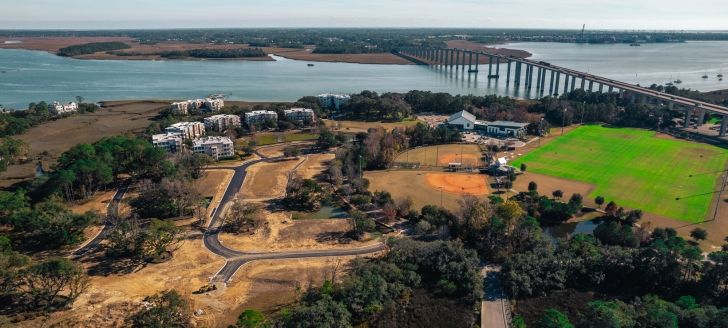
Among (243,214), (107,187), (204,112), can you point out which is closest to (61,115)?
(204,112)

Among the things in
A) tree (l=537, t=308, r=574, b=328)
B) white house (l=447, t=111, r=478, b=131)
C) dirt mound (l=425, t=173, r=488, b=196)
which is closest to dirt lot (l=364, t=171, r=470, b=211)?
dirt mound (l=425, t=173, r=488, b=196)

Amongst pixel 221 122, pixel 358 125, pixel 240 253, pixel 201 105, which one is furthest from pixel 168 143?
pixel 240 253

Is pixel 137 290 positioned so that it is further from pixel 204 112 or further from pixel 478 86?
pixel 478 86

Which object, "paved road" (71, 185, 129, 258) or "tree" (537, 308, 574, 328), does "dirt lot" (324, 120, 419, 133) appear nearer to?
"paved road" (71, 185, 129, 258)

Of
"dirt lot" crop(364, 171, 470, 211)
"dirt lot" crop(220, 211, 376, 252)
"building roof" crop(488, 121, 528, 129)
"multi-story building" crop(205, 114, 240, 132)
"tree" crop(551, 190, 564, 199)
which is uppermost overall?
"building roof" crop(488, 121, 528, 129)

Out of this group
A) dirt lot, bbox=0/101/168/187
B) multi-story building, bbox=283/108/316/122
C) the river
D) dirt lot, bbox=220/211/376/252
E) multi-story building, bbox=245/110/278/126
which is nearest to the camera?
dirt lot, bbox=220/211/376/252

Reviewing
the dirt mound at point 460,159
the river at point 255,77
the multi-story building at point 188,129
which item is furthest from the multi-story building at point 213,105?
the dirt mound at point 460,159
